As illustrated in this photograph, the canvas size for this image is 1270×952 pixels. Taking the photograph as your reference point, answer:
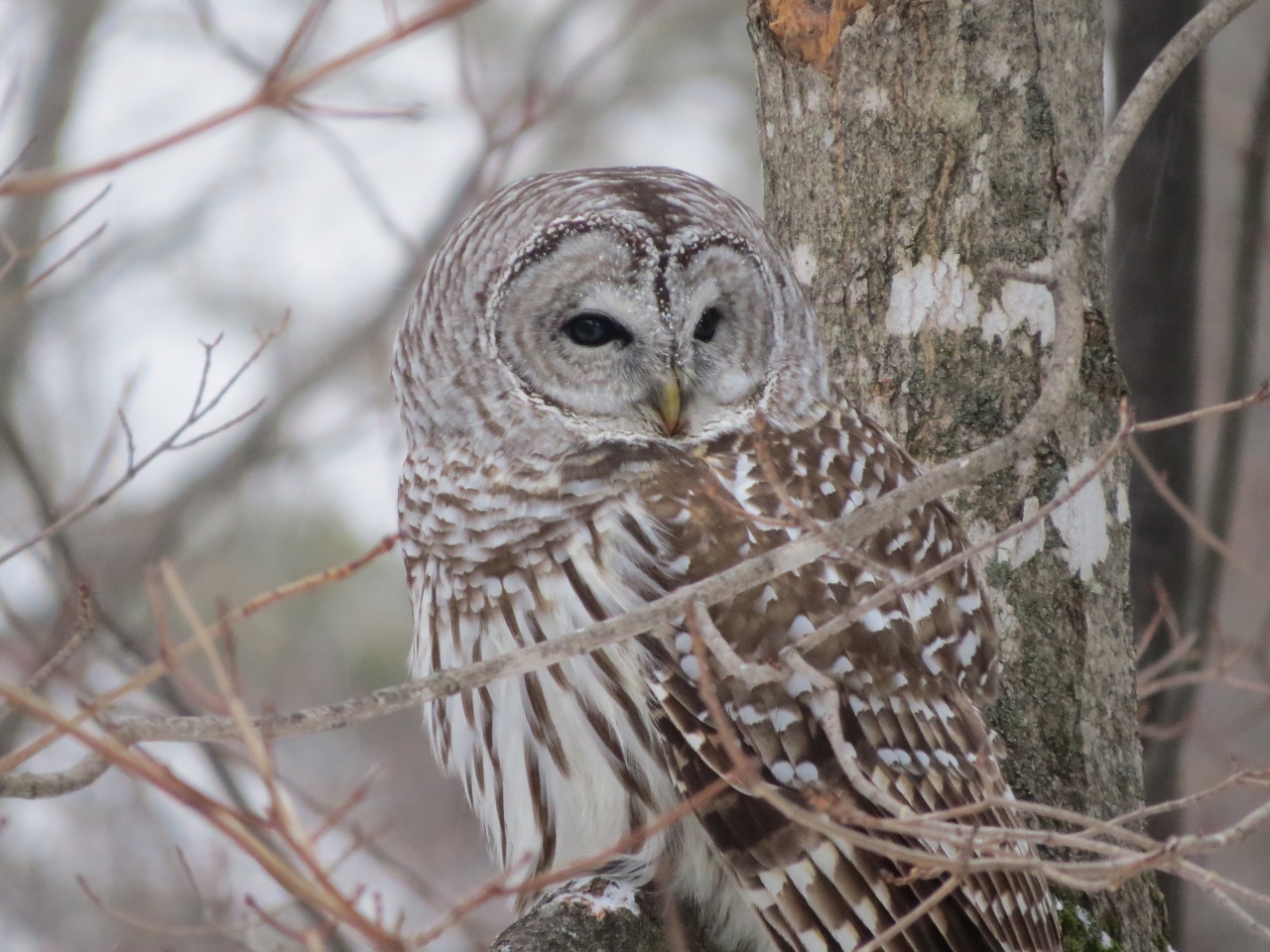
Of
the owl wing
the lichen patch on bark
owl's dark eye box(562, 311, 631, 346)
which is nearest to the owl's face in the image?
owl's dark eye box(562, 311, 631, 346)

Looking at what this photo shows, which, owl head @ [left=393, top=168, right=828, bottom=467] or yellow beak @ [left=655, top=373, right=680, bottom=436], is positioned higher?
owl head @ [left=393, top=168, right=828, bottom=467]

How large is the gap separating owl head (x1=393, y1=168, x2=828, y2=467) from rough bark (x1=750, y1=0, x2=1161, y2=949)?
0.30 meters

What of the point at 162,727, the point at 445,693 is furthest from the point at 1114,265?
the point at 162,727

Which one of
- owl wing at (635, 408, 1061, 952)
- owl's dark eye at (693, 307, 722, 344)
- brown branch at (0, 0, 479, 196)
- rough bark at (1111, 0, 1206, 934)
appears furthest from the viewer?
rough bark at (1111, 0, 1206, 934)

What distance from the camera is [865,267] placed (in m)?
3.65

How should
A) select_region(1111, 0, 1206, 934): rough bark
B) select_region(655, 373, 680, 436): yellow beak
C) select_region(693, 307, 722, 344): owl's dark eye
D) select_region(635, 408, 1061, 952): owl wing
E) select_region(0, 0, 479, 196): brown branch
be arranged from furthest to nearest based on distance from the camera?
1. select_region(1111, 0, 1206, 934): rough bark
2. select_region(693, 307, 722, 344): owl's dark eye
3. select_region(655, 373, 680, 436): yellow beak
4. select_region(635, 408, 1061, 952): owl wing
5. select_region(0, 0, 479, 196): brown branch

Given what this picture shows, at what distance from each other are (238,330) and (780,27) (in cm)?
778

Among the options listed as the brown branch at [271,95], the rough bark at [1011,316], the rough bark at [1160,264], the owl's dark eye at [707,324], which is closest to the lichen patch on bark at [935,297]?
the rough bark at [1011,316]

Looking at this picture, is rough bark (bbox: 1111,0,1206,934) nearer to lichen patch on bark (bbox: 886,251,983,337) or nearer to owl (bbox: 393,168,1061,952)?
lichen patch on bark (bbox: 886,251,983,337)

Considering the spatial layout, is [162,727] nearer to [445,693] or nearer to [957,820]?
[445,693]

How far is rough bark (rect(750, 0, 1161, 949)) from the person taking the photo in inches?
134

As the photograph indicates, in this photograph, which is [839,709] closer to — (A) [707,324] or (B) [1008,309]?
(A) [707,324]

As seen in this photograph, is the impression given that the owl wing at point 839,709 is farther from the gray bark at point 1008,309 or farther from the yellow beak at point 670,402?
the gray bark at point 1008,309

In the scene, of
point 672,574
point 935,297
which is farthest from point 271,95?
point 935,297
